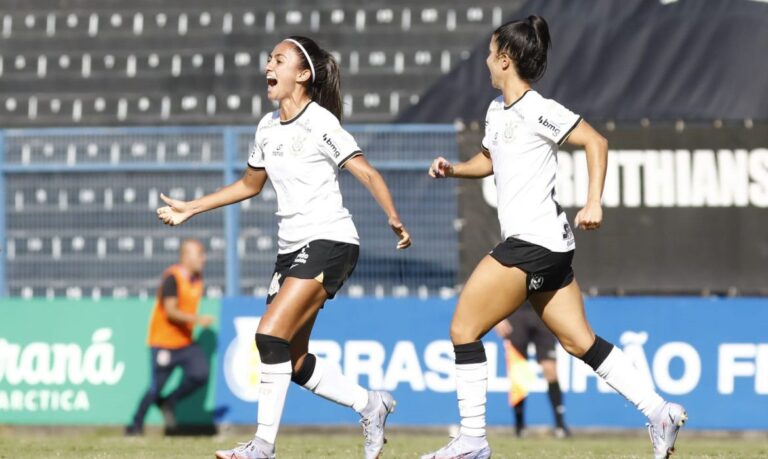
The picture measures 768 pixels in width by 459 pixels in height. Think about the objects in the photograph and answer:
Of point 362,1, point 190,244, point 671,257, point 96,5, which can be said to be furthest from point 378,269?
point 96,5

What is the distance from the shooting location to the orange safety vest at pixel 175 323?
479 inches

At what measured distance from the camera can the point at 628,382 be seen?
728 centimetres

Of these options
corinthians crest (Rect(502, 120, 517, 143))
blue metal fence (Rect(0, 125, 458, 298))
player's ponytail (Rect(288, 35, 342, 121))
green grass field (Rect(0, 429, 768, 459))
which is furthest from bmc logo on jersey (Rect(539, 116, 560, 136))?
blue metal fence (Rect(0, 125, 458, 298))

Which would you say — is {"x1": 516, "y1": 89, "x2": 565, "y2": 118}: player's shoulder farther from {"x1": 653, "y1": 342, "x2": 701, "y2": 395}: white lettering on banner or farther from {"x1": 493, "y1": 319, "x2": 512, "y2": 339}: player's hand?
{"x1": 653, "y1": 342, "x2": 701, "y2": 395}: white lettering on banner

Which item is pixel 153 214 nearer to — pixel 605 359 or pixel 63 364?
pixel 63 364

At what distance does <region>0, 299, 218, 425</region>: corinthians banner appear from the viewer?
1258 centimetres

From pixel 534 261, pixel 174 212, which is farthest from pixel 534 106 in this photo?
pixel 174 212

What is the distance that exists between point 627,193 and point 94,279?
4.85 metres

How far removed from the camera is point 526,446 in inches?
Result: 416

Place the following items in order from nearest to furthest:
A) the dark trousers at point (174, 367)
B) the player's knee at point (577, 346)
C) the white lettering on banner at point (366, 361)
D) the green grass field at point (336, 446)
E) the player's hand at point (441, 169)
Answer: the player's knee at point (577, 346), the player's hand at point (441, 169), the green grass field at point (336, 446), the dark trousers at point (174, 367), the white lettering on banner at point (366, 361)

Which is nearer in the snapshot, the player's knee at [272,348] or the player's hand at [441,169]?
the player's knee at [272,348]

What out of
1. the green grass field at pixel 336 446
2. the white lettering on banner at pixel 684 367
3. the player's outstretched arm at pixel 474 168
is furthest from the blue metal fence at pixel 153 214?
the player's outstretched arm at pixel 474 168

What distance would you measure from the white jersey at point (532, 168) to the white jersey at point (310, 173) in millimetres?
739

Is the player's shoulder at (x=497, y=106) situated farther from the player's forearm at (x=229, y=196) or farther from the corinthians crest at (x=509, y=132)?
the player's forearm at (x=229, y=196)
